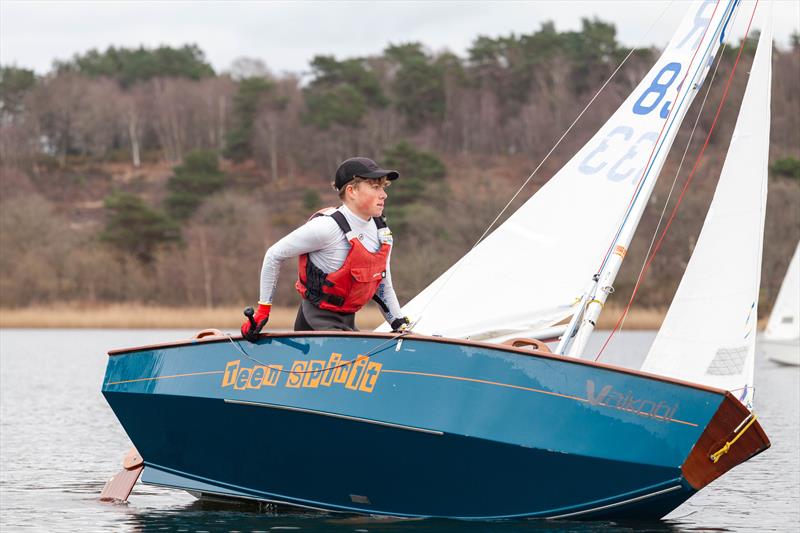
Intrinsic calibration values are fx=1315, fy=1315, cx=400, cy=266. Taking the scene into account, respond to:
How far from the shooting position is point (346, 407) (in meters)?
8.05

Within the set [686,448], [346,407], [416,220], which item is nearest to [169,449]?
[346,407]

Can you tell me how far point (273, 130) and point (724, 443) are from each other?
87.0 metres

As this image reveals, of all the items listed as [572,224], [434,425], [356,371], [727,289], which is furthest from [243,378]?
[727,289]

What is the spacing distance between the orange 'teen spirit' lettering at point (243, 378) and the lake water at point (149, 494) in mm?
923

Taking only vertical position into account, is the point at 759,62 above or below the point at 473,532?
above

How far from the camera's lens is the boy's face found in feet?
27.7

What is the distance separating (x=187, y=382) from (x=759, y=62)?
17.6 ft

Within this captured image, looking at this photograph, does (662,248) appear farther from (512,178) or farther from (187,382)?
(187,382)

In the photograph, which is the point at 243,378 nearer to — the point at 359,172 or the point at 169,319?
the point at 359,172

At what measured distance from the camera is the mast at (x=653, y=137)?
30.4 feet

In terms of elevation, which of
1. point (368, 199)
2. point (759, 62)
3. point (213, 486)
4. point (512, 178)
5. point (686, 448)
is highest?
point (759, 62)

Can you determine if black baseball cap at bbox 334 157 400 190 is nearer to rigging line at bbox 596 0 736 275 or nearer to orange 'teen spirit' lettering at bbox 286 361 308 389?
orange 'teen spirit' lettering at bbox 286 361 308 389

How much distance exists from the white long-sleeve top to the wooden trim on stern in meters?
2.23

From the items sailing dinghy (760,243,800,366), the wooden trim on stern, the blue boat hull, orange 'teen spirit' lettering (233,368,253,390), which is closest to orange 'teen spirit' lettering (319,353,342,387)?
the blue boat hull
